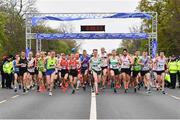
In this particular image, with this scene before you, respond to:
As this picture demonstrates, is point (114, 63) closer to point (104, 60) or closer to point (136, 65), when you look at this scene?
point (104, 60)

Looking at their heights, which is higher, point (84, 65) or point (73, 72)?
point (84, 65)

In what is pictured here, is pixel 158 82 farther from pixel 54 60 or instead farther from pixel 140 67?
pixel 54 60

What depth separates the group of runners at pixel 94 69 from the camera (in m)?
24.2

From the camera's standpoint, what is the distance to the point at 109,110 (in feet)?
53.5

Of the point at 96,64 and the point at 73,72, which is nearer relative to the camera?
the point at 96,64

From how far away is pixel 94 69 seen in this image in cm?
2381

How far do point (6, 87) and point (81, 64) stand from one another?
498 cm

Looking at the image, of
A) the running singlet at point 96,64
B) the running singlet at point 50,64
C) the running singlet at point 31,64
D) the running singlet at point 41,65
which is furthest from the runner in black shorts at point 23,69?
the running singlet at point 96,64

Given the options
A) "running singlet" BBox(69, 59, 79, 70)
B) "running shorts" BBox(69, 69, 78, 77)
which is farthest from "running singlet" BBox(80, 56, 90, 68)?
"running shorts" BBox(69, 69, 78, 77)

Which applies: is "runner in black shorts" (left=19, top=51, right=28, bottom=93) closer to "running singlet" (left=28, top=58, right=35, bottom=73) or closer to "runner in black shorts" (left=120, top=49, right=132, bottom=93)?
"running singlet" (left=28, top=58, right=35, bottom=73)

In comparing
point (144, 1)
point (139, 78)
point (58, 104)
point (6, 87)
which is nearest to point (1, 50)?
point (144, 1)

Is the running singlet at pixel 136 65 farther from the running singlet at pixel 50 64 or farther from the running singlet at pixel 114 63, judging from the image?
the running singlet at pixel 50 64

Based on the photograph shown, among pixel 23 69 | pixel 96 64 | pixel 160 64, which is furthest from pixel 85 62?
pixel 160 64

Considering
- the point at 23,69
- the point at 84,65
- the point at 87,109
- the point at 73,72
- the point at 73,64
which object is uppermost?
the point at 73,64
